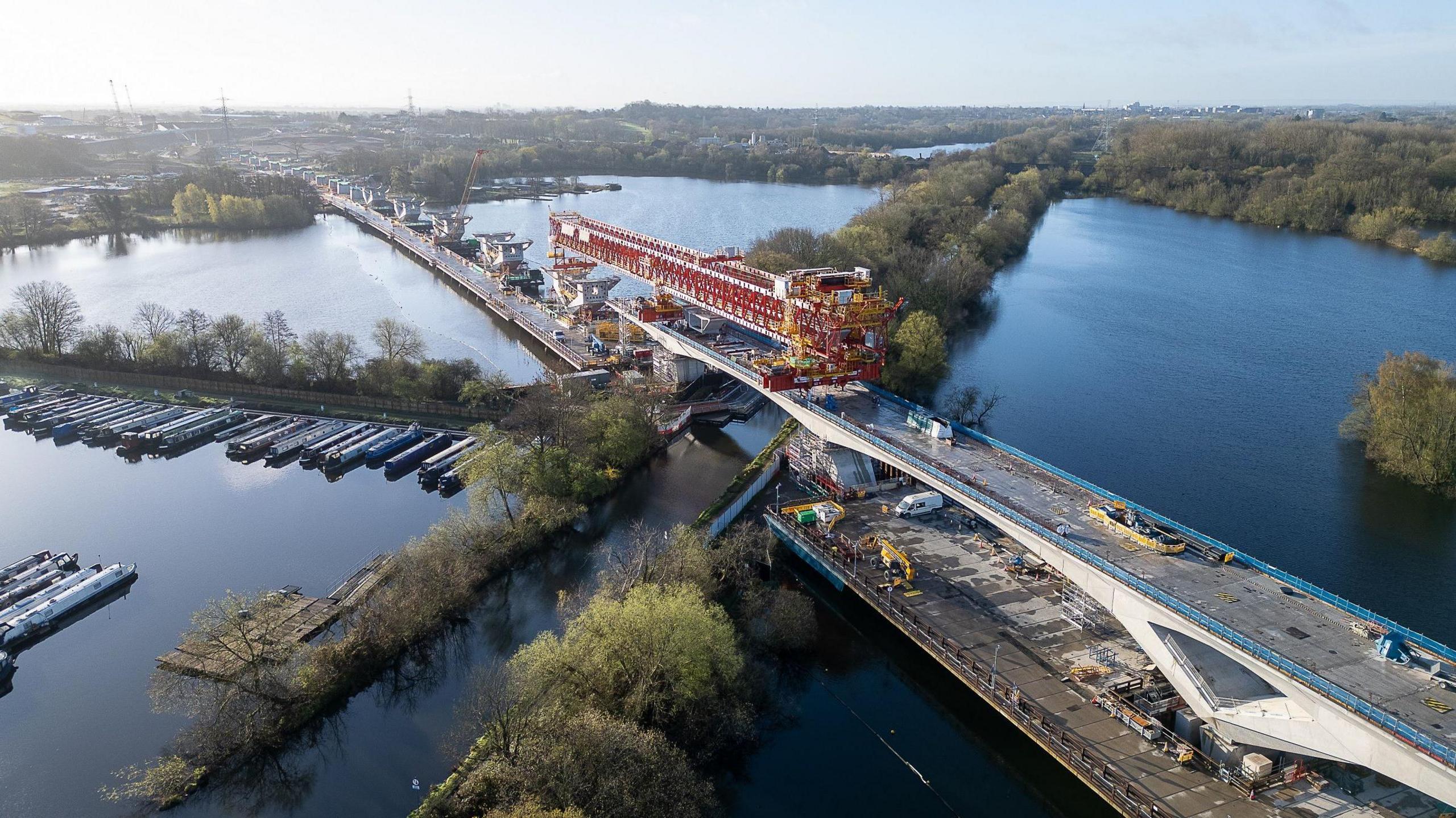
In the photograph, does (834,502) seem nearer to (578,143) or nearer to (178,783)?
(178,783)

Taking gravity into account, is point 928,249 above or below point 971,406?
above

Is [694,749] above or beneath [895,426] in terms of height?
beneath

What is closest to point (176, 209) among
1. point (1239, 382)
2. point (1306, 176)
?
point (1239, 382)

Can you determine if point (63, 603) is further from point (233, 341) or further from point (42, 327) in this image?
point (42, 327)

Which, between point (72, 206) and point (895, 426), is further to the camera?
point (72, 206)

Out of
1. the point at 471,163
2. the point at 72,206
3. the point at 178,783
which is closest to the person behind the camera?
the point at 178,783

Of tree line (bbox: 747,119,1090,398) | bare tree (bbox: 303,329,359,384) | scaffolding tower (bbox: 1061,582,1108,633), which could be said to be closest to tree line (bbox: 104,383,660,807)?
scaffolding tower (bbox: 1061,582,1108,633)

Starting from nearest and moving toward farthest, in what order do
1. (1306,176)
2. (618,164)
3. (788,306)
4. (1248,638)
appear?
(1248,638) < (788,306) < (1306,176) < (618,164)

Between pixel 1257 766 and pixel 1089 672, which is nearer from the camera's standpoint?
pixel 1257 766

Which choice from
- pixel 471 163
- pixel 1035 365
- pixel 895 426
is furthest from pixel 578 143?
pixel 895 426
